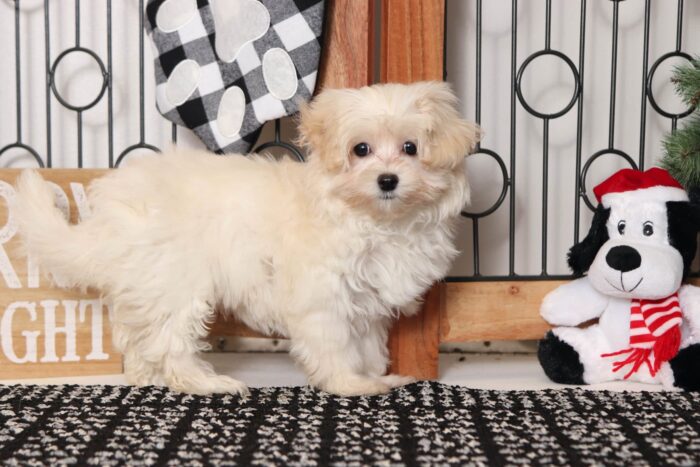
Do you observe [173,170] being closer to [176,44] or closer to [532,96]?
[176,44]

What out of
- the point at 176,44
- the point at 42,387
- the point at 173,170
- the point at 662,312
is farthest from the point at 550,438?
the point at 176,44

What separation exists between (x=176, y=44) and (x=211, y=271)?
2.20 ft

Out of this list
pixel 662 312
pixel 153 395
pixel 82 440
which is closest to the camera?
pixel 82 440

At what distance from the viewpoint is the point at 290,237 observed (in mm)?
1760

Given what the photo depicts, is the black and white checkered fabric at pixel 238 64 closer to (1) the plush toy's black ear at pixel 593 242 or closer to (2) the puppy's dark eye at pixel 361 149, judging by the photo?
(2) the puppy's dark eye at pixel 361 149

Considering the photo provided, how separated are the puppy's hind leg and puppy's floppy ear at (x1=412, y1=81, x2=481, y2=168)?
658mm

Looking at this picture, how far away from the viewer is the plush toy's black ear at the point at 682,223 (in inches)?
73.7

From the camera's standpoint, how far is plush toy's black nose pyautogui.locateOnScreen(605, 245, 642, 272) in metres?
1.84

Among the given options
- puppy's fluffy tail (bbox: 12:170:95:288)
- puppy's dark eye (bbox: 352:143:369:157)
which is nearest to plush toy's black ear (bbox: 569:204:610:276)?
puppy's dark eye (bbox: 352:143:369:157)

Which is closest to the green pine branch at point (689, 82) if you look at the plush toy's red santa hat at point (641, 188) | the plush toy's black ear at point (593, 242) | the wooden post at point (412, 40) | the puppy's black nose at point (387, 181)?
the plush toy's red santa hat at point (641, 188)

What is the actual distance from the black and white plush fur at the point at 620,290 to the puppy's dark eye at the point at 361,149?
0.66 meters

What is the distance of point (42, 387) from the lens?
1815mm

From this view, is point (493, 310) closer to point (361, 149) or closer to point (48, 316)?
point (361, 149)

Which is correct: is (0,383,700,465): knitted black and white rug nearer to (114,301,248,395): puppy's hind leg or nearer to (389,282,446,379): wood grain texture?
(114,301,248,395): puppy's hind leg
